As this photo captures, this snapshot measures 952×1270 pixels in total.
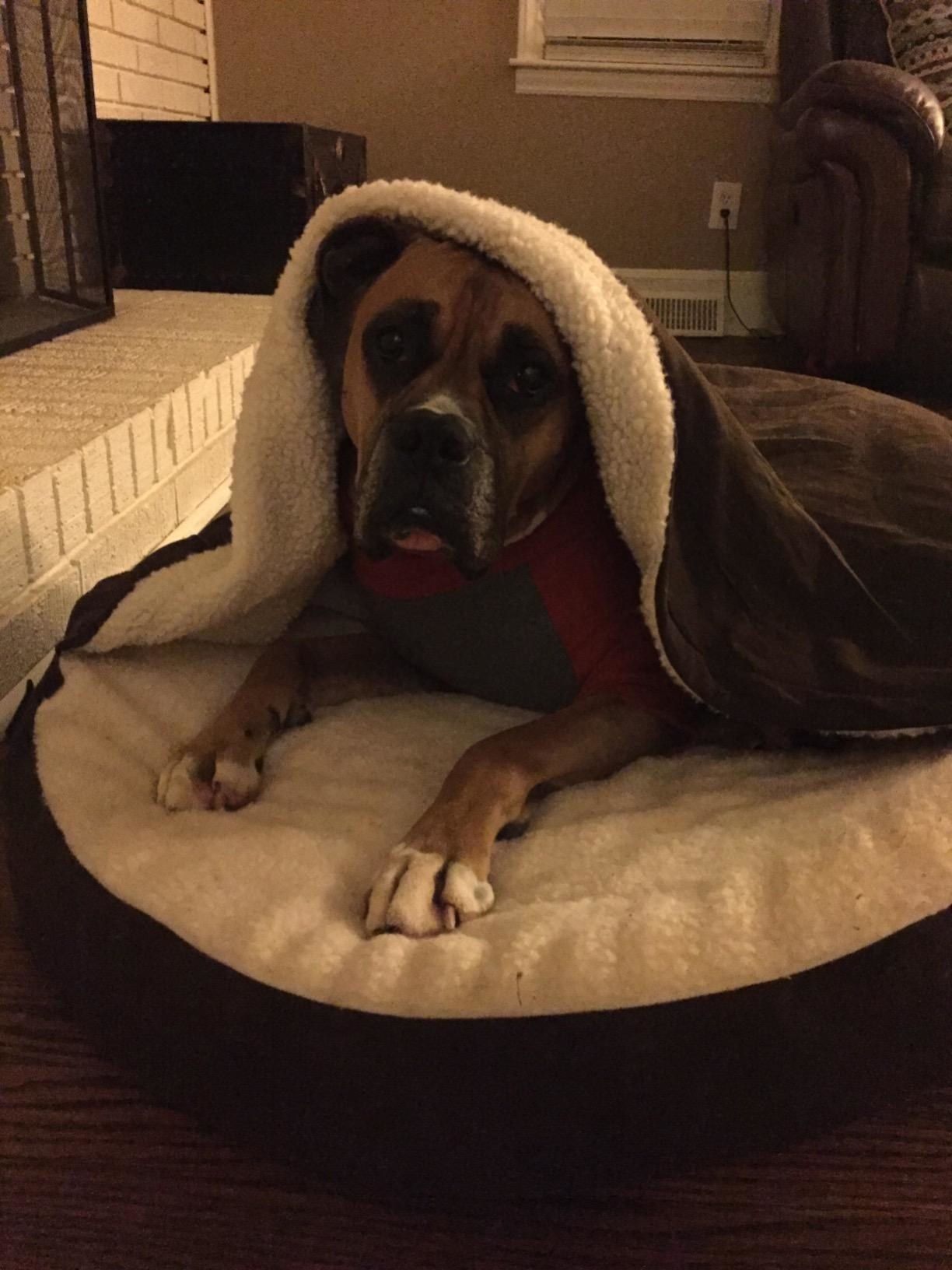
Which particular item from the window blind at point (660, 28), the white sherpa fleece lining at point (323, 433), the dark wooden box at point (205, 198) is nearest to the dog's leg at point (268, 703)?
the white sherpa fleece lining at point (323, 433)

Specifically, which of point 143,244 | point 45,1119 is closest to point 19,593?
point 45,1119

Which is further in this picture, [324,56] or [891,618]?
[324,56]

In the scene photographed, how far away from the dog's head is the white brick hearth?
569mm

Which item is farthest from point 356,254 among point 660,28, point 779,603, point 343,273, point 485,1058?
point 660,28

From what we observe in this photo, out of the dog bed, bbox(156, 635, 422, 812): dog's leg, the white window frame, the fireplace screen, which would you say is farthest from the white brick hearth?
the white window frame

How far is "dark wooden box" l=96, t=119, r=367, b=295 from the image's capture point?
3.54 metres

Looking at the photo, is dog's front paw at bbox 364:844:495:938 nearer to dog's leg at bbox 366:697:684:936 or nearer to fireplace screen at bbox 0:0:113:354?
dog's leg at bbox 366:697:684:936

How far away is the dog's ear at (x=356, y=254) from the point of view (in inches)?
55.2

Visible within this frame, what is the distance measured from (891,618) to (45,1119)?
1.00 meters

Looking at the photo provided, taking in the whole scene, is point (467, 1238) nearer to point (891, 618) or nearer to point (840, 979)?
point (840, 979)

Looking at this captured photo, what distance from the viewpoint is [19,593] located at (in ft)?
5.48

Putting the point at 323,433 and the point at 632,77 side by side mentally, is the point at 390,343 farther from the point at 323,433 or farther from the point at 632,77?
the point at 632,77

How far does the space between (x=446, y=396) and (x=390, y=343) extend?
0.12 meters

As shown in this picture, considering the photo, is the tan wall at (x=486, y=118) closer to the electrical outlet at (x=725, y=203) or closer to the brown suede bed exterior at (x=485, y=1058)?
the electrical outlet at (x=725, y=203)
